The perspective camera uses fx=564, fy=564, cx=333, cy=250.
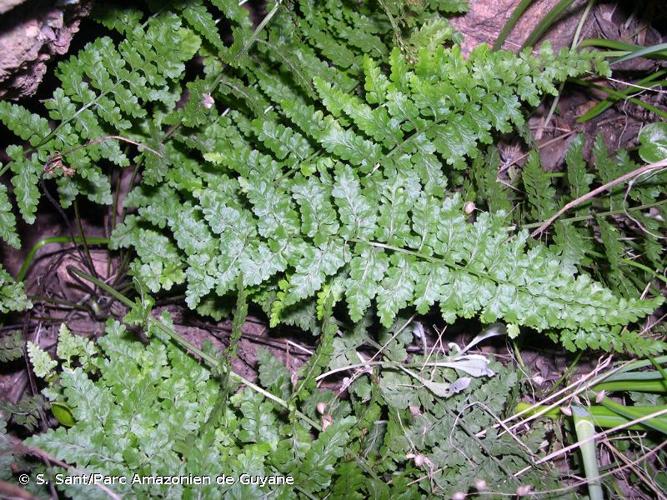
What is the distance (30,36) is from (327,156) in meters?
1.45

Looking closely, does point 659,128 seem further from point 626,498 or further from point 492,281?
point 626,498

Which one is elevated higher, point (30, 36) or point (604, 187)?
point (30, 36)

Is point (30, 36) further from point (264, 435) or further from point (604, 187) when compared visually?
point (604, 187)

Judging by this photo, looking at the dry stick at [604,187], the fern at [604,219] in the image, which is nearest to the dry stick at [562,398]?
the fern at [604,219]

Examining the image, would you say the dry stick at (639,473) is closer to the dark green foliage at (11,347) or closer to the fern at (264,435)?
the fern at (264,435)

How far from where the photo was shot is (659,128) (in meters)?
3.28

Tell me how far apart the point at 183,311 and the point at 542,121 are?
9.19 ft

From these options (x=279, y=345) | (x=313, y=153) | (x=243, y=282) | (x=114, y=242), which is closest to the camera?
(x=243, y=282)

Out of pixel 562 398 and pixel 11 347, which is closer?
pixel 562 398

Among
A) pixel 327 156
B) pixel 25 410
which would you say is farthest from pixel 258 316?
pixel 25 410

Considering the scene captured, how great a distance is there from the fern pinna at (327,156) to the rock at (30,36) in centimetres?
17

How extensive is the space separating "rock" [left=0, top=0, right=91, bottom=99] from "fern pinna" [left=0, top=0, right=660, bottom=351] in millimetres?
173

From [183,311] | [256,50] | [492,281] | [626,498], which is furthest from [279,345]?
[626,498]

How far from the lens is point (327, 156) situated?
2.96 metres
